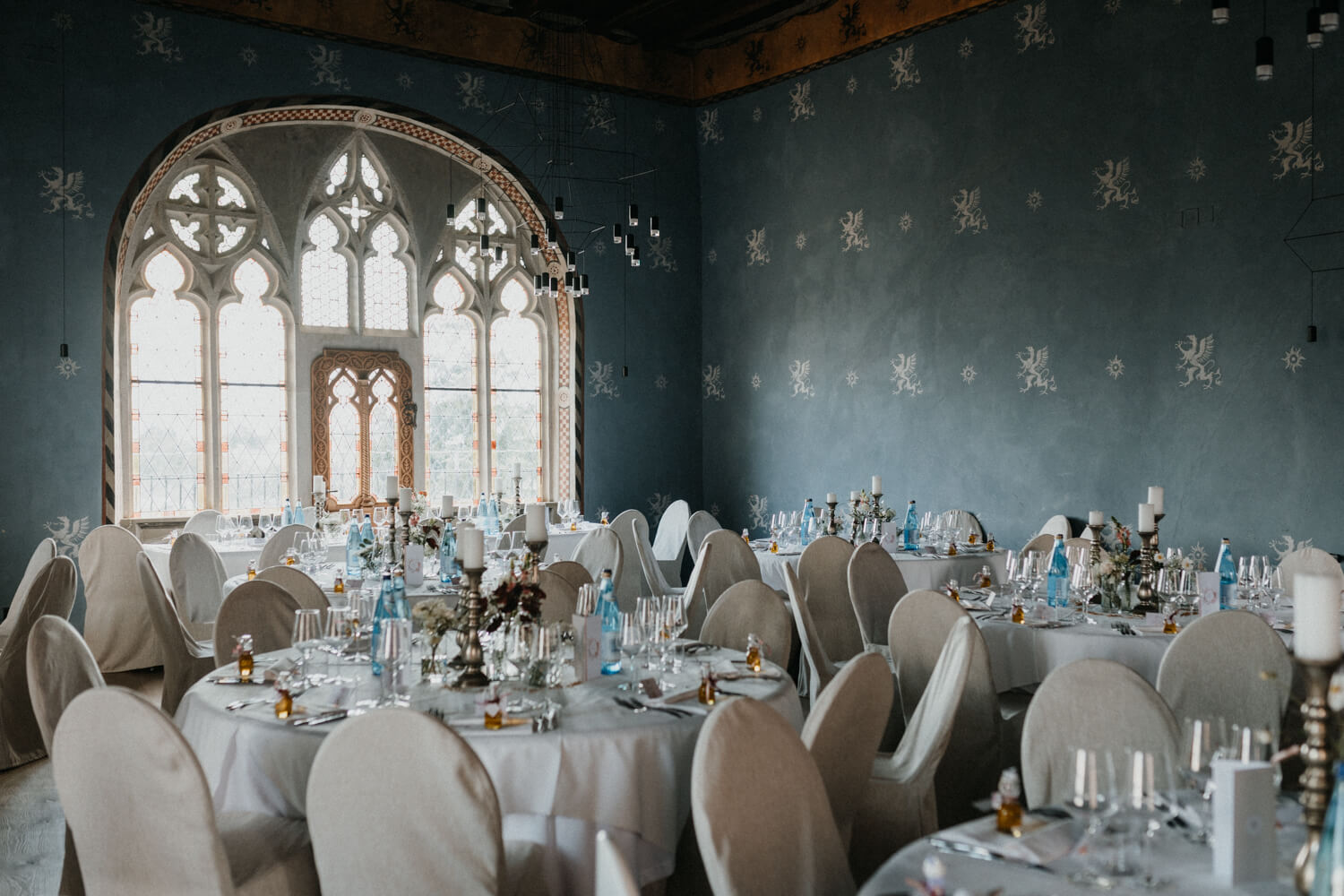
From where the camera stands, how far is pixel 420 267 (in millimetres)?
9195

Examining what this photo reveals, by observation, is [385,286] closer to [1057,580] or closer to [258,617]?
[258,617]

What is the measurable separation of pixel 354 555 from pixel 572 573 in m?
1.87

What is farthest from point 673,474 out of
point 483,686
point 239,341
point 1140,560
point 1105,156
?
point 483,686

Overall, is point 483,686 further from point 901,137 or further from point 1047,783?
point 901,137

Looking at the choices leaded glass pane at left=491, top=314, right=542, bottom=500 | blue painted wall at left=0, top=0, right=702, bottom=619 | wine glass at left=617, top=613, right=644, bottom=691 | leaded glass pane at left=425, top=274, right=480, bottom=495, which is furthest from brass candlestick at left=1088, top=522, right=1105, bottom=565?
blue painted wall at left=0, top=0, right=702, bottom=619

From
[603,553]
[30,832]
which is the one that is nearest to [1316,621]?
[30,832]

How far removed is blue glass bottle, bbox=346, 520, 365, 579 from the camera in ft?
19.5

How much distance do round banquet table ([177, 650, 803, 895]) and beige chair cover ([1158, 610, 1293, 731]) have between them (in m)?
1.75

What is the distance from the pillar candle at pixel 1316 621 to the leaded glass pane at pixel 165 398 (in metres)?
8.11

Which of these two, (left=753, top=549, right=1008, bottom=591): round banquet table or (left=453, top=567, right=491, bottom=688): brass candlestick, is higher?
(left=453, top=567, right=491, bottom=688): brass candlestick

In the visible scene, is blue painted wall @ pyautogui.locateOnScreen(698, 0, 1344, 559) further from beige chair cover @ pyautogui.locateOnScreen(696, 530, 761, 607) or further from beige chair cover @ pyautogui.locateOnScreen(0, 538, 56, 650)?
beige chair cover @ pyautogui.locateOnScreen(0, 538, 56, 650)

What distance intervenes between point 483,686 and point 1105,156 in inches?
235

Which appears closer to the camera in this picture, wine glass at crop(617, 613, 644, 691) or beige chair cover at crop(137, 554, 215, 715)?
wine glass at crop(617, 613, 644, 691)

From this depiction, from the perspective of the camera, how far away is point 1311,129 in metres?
6.15
